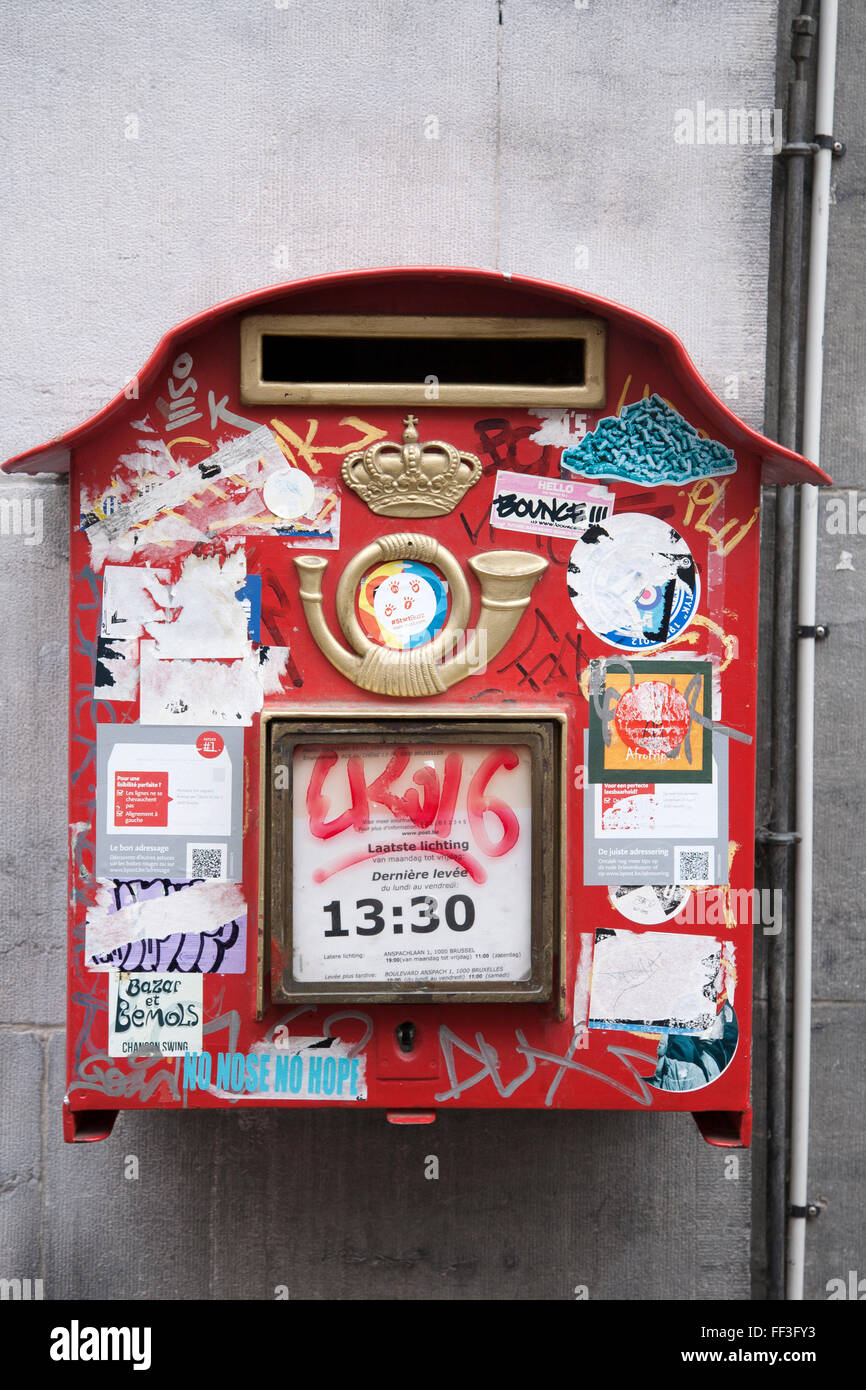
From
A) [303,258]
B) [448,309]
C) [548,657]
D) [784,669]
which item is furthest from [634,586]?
[303,258]

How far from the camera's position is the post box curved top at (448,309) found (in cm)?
159

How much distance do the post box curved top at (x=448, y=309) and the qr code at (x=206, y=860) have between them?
2.31ft

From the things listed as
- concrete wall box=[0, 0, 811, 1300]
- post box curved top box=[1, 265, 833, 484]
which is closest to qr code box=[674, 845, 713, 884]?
post box curved top box=[1, 265, 833, 484]

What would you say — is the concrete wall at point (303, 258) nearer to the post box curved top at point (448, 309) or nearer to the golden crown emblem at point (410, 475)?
the post box curved top at point (448, 309)

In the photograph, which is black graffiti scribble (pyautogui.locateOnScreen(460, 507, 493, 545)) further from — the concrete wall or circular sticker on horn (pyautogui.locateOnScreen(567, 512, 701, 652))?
the concrete wall

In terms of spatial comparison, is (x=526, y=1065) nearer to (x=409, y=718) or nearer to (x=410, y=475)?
(x=409, y=718)

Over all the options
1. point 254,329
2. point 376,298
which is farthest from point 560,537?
point 254,329

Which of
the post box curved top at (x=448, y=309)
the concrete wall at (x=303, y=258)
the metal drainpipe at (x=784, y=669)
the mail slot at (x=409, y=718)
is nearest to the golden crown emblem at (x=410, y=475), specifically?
the mail slot at (x=409, y=718)

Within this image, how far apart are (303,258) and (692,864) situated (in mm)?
1562

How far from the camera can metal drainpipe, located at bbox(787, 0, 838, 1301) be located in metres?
2.25

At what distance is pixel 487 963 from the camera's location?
1.69 m

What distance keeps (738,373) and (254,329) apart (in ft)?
3.81
